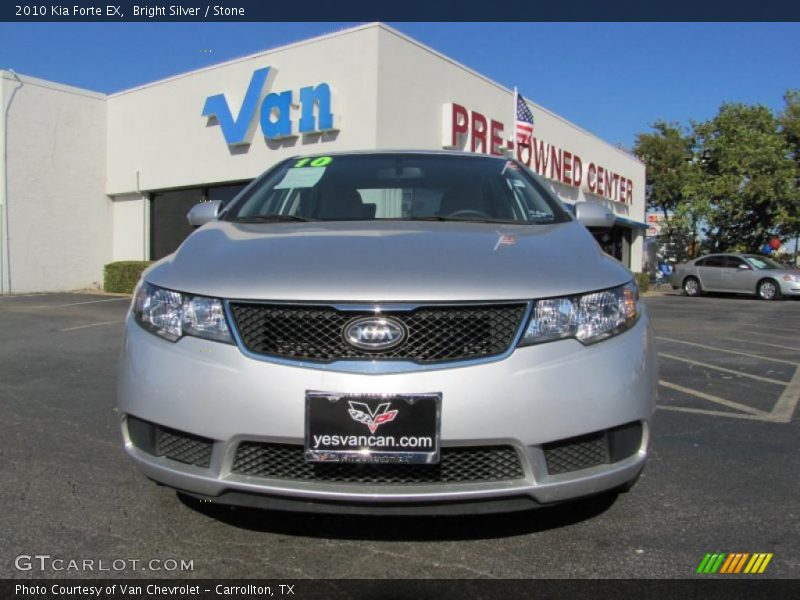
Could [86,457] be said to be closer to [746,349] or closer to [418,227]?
[418,227]

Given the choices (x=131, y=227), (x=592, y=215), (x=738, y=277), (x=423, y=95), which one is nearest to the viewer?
(x=592, y=215)

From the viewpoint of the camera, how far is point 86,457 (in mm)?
3475

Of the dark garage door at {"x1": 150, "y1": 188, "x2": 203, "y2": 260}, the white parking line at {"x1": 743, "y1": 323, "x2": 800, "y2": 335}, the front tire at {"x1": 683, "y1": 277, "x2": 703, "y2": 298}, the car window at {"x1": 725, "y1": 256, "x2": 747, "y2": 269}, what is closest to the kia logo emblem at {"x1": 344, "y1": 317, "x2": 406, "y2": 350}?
the white parking line at {"x1": 743, "y1": 323, "x2": 800, "y2": 335}

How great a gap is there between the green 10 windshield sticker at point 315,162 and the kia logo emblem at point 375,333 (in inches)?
74.2

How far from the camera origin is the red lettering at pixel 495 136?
15615 millimetres

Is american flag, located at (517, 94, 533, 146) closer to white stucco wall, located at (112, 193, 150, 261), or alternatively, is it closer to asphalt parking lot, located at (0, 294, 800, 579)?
white stucco wall, located at (112, 193, 150, 261)

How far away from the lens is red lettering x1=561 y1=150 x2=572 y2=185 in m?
20.0

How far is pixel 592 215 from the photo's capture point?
138 inches

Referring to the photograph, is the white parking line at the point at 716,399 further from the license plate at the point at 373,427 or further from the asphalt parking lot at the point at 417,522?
the license plate at the point at 373,427

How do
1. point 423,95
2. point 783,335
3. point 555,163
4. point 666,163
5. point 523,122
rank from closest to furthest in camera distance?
1. point 783,335
2. point 423,95
3. point 523,122
4. point 555,163
5. point 666,163

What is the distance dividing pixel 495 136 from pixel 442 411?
14.5 meters

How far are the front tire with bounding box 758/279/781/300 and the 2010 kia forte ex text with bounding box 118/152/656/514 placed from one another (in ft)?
66.8

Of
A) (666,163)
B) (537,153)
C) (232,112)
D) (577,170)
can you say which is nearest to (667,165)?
(666,163)

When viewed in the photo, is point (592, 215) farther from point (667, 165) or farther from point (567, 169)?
point (667, 165)
